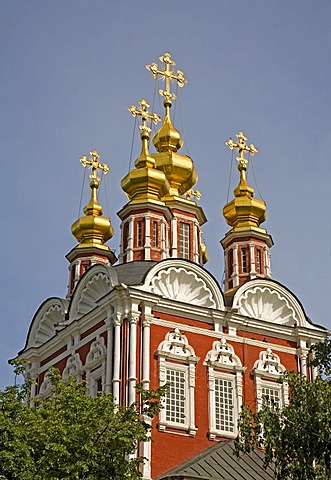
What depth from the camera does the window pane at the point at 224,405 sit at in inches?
1008

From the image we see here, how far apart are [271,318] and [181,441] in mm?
5127

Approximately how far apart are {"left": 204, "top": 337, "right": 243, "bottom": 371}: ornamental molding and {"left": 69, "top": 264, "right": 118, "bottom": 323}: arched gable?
10.2ft

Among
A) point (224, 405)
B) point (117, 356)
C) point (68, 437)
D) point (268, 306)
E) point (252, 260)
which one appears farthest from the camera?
point (252, 260)

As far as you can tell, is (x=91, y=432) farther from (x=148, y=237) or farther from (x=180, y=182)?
(x=180, y=182)

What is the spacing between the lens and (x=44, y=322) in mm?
30188

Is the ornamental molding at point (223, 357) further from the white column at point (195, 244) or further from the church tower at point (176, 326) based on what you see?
the white column at point (195, 244)

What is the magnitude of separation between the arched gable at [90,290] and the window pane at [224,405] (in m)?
3.80

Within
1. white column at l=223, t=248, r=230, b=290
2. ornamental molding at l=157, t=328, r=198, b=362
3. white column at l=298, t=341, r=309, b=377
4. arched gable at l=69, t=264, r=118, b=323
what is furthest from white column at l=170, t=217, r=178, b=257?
white column at l=298, t=341, r=309, b=377

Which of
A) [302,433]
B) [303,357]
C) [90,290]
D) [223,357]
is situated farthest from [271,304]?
[302,433]

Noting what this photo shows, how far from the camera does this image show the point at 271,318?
2808 centimetres

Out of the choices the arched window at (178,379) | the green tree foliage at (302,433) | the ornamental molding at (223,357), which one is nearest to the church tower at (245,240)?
the ornamental molding at (223,357)

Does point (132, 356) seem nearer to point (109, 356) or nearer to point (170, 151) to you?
point (109, 356)

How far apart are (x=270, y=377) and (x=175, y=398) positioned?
315cm

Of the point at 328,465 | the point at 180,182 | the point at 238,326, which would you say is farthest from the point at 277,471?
the point at 180,182
